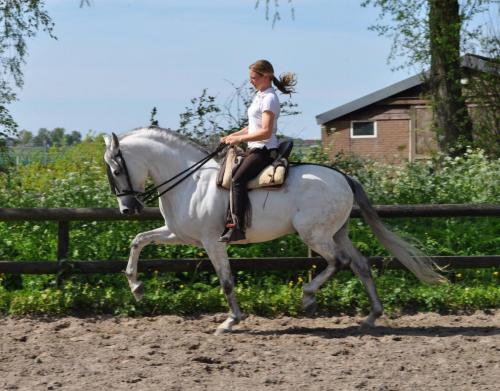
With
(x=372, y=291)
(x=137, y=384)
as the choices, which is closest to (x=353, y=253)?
(x=372, y=291)

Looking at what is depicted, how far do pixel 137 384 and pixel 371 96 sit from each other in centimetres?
2614

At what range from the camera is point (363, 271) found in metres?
8.61

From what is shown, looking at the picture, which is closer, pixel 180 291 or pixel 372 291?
pixel 372 291

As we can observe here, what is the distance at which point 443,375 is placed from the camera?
6367mm

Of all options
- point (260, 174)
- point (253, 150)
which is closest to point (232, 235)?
point (260, 174)

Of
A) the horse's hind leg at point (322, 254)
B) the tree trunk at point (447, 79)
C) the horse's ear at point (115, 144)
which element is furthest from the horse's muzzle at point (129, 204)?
the tree trunk at point (447, 79)

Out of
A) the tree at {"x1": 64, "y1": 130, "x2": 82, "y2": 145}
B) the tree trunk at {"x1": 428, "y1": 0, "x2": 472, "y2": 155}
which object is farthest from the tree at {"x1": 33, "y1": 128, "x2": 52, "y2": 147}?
the tree trunk at {"x1": 428, "y1": 0, "x2": 472, "y2": 155}

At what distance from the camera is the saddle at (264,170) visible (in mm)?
8039

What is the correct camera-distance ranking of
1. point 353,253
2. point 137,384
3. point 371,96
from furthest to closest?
1. point 371,96
2. point 353,253
3. point 137,384

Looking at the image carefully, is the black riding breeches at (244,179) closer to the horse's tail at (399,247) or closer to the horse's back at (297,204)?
the horse's back at (297,204)

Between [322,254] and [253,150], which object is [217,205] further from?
[322,254]

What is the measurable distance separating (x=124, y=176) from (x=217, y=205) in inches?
36.1

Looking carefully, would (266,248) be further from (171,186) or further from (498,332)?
(498,332)

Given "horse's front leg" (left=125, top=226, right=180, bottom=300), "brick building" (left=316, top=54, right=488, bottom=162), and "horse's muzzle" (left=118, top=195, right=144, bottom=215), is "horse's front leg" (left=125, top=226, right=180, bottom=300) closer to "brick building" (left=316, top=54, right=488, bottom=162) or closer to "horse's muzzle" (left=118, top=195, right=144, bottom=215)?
"horse's muzzle" (left=118, top=195, right=144, bottom=215)
